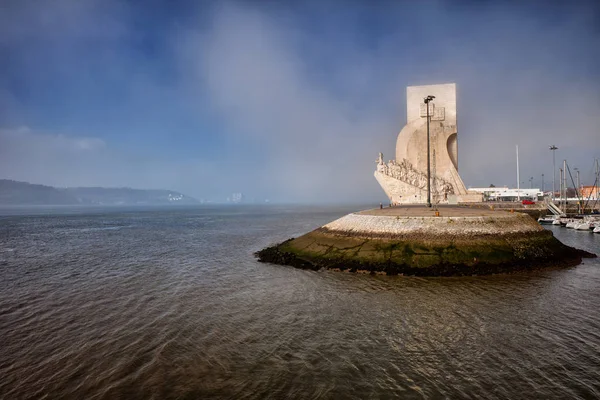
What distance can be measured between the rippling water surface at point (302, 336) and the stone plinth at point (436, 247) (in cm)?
129

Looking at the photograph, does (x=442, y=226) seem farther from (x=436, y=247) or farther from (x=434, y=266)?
(x=434, y=266)

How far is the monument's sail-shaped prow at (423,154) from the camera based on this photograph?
58.1 m

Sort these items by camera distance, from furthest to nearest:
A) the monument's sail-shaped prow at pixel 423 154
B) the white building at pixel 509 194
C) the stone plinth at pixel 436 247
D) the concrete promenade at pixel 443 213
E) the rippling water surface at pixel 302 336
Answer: the white building at pixel 509 194 → the monument's sail-shaped prow at pixel 423 154 → the concrete promenade at pixel 443 213 → the stone plinth at pixel 436 247 → the rippling water surface at pixel 302 336

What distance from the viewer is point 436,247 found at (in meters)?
19.1

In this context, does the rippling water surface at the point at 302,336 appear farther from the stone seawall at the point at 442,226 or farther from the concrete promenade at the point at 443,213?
the concrete promenade at the point at 443,213

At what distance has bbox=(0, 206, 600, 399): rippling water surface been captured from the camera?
7551mm

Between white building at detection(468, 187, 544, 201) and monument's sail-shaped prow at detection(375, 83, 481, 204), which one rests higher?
monument's sail-shaped prow at detection(375, 83, 481, 204)

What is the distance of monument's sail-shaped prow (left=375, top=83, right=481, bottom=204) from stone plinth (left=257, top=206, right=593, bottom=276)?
34949 millimetres

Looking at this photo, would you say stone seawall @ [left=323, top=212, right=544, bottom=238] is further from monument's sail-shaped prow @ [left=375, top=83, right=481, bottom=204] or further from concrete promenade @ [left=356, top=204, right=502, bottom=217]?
monument's sail-shaped prow @ [left=375, top=83, right=481, bottom=204]

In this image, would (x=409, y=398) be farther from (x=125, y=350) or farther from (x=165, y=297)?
(x=165, y=297)

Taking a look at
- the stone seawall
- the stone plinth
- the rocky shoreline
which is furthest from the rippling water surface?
the stone seawall

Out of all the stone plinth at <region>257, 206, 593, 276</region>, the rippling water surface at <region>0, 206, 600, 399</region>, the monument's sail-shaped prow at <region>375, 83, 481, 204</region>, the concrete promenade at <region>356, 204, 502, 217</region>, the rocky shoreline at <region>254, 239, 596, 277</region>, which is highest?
the monument's sail-shaped prow at <region>375, 83, 481, 204</region>

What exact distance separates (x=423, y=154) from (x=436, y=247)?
46275mm

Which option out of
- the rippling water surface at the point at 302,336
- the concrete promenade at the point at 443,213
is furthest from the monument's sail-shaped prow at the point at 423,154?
the rippling water surface at the point at 302,336
